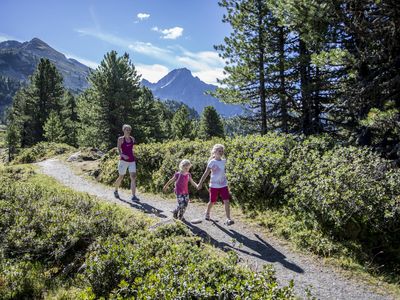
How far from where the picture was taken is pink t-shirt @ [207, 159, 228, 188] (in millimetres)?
8062

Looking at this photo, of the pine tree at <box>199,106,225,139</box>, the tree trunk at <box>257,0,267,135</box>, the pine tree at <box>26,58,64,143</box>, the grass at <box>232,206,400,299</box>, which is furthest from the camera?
the pine tree at <box>199,106,225,139</box>

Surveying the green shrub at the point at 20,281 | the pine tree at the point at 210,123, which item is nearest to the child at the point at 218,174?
the green shrub at the point at 20,281

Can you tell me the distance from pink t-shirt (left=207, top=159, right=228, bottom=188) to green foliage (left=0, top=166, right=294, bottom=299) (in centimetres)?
168

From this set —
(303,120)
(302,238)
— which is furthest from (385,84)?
(303,120)

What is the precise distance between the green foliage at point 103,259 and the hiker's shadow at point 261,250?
690 millimetres

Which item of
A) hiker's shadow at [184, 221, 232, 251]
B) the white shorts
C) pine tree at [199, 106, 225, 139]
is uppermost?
pine tree at [199, 106, 225, 139]

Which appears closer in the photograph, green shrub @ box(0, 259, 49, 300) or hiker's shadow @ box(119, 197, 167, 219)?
green shrub @ box(0, 259, 49, 300)

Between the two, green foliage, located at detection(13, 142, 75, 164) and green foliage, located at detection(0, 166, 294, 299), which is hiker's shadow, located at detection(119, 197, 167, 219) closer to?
green foliage, located at detection(0, 166, 294, 299)

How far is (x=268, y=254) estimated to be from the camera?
6773 millimetres

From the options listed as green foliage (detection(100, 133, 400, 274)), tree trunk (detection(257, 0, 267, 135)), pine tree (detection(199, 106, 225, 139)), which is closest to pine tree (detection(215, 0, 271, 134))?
tree trunk (detection(257, 0, 267, 135))

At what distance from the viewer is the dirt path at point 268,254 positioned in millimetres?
5484

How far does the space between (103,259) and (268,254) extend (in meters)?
3.51

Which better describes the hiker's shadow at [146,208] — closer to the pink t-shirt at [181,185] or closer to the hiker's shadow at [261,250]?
the pink t-shirt at [181,185]

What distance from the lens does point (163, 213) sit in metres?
9.51
